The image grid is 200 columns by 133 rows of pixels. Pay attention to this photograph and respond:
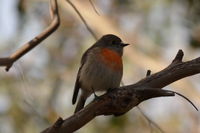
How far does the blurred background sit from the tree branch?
134 inches

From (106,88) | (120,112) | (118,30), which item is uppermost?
(120,112)

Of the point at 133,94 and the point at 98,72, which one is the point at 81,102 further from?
the point at 133,94

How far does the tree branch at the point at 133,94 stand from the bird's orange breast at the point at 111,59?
58.4 inches

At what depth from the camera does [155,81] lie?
4.26m

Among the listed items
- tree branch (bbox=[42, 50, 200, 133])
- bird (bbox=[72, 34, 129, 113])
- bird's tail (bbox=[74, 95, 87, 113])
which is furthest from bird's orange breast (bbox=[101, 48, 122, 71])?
tree branch (bbox=[42, 50, 200, 133])

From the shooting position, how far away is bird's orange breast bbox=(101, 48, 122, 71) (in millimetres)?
5816

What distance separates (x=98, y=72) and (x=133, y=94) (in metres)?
1.65

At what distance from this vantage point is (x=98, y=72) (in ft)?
18.9

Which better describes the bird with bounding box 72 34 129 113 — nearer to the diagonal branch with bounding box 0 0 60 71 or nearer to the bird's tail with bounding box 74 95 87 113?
the bird's tail with bounding box 74 95 87 113

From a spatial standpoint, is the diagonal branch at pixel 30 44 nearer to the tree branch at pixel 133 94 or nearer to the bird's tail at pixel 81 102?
the tree branch at pixel 133 94

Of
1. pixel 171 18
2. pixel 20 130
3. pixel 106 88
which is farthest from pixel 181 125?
pixel 106 88

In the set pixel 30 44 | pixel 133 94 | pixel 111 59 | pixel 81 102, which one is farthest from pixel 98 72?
pixel 30 44

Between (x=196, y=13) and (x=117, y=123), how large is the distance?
7.34 ft

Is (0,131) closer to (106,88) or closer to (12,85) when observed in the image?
(12,85)
